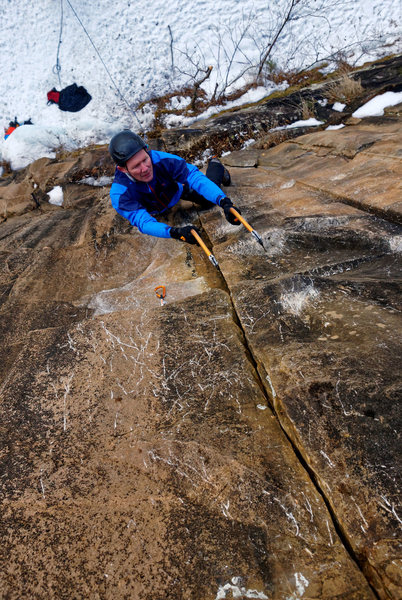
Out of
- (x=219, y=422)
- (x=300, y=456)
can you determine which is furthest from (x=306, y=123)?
(x=300, y=456)

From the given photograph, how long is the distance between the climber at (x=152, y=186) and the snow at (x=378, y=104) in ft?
12.9

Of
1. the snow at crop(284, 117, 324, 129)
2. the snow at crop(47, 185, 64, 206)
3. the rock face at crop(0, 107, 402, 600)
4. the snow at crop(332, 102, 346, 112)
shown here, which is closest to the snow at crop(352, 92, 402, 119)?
the snow at crop(332, 102, 346, 112)

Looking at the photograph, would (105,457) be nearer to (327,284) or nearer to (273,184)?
(327,284)

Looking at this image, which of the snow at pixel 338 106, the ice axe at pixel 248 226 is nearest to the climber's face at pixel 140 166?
the ice axe at pixel 248 226

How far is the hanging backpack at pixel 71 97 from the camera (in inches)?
425

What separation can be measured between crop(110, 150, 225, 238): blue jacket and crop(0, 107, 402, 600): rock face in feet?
1.79

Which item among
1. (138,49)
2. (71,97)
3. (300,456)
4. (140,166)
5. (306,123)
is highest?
(138,49)

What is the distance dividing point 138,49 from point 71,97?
2797 mm

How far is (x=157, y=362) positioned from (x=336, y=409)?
1.20m

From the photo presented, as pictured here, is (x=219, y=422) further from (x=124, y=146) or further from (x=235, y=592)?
(x=124, y=146)

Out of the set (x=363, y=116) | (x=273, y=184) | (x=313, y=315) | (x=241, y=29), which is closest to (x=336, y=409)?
(x=313, y=315)

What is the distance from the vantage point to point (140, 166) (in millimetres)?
3531

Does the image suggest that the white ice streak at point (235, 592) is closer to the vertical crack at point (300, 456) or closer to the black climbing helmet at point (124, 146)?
the vertical crack at point (300, 456)

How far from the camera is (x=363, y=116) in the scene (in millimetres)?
6156
